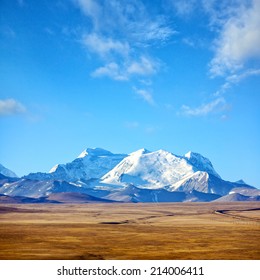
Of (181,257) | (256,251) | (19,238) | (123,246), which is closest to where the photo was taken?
(181,257)

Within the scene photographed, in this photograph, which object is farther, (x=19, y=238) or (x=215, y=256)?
(x=19, y=238)

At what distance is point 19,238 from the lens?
162ft
